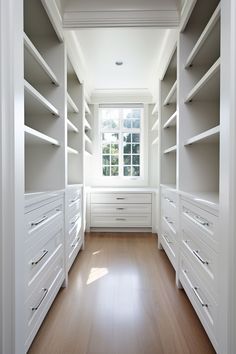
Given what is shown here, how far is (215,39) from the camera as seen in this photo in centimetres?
168

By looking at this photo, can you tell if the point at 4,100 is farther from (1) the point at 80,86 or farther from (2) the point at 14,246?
(1) the point at 80,86

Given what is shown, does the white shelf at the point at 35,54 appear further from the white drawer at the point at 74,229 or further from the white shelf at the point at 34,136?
the white drawer at the point at 74,229

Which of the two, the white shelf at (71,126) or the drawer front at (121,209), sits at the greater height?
the white shelf at (71,126)

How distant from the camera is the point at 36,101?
5.66ft

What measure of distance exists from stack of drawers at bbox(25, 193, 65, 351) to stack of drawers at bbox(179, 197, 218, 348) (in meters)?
0.97

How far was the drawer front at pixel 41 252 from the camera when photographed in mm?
1293

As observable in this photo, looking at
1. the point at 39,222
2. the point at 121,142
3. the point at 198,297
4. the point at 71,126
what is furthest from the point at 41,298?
the point at 121,142

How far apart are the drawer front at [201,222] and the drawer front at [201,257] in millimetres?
45

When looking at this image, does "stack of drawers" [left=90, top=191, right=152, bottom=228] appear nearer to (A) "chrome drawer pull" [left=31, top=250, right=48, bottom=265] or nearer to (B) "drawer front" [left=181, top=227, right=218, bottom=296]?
(B) "drawer front" [left=181, top=227, right=218, bottom=296]

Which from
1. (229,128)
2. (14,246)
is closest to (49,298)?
(14,246)

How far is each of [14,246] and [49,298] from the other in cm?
91

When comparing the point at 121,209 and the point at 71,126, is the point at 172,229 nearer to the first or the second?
the point at 71,126

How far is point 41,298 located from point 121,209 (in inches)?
98.1

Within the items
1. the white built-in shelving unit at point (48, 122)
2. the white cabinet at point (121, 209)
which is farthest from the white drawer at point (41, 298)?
the white cabinet at point (121, 209)
